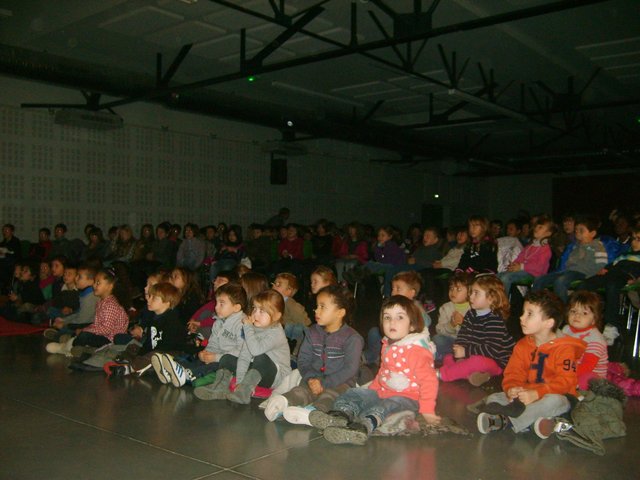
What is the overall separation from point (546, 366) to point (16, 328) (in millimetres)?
5794

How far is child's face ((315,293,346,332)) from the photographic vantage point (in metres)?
3.66

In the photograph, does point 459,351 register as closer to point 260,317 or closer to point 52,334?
point 260,317

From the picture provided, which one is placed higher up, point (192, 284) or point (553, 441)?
point (192, 284)

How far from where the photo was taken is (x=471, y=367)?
4.39m

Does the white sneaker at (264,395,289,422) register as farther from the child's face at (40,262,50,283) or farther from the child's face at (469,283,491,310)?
the child's face at (40,262,50,283)

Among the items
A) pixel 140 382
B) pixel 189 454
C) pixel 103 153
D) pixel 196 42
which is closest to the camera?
pixel 189 454

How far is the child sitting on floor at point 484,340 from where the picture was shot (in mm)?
4395

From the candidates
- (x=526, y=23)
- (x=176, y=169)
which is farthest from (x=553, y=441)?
(x=176, y=169)

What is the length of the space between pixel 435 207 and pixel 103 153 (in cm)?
1090

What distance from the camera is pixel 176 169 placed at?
39.3ft

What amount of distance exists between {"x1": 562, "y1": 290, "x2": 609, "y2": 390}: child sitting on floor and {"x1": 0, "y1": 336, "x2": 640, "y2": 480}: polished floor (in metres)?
0.34

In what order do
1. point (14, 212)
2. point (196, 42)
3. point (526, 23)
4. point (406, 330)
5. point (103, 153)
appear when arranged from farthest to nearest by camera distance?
point (103, 153) → point (14, 212) → point (196, 42) → point (526, 23) → point (406, 330)

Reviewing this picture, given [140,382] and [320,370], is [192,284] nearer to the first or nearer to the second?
[140,382]

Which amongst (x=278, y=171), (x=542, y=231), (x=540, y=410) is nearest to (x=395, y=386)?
(x=540, y=410)
